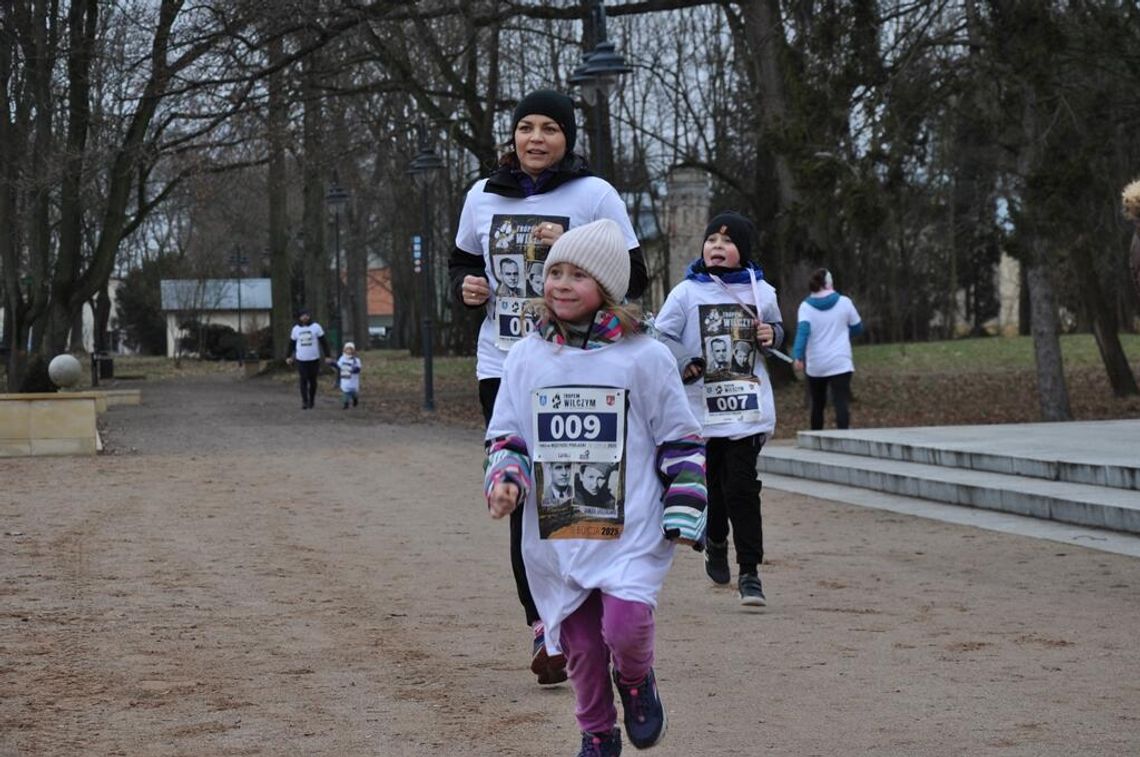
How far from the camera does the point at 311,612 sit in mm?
8188

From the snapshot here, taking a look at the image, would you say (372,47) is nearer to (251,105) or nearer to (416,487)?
(251,105)

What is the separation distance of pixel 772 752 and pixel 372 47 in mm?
23387

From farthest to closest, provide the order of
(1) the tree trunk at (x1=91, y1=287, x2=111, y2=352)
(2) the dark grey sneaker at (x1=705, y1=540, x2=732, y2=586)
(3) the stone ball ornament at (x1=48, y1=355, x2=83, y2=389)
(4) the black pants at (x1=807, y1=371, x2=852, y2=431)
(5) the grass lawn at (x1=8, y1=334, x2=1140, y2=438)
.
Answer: (1) the tree trunk at (x1=91, y1=287, x2=111, y2=352), (3) the stone ball ornament at (x1=48, y1=355, x2=83, y2=389), (5) the grass lawn at (x1=8, y1=334, x2=1140, y2=438), (4) the black pants at (x1=807, y1=371, x2=852, y2=431), (2) the dark grey sneaker at (x1=705, y1=540, x2=732, y2=586)

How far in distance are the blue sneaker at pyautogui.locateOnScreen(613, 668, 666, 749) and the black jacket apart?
1.75 meters

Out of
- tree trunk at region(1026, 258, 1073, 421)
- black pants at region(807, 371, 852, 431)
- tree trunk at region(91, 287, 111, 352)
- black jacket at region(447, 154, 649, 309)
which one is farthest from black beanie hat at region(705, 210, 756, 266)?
tree trunk at region(91, 287, 111, 352)

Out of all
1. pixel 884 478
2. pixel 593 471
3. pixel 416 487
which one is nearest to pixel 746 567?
pixel 593 471

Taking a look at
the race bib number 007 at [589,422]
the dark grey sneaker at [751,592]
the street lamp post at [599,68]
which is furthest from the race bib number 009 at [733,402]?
the street lamp post at [599,68]

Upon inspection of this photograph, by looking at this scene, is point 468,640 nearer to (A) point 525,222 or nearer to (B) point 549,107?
(A) point 525,222

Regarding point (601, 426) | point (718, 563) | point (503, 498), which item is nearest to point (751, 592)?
point (718, 563)

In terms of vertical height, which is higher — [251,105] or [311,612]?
[251,105]

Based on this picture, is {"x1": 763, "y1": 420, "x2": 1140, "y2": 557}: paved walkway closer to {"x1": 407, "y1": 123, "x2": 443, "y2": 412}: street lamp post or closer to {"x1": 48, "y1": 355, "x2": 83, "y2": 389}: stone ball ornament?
{"x1": 407, "y1": 123, "x2": 443, "y2": 412}: street lamp post

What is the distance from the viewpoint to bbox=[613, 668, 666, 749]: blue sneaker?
4594mm

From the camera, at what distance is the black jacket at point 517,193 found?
6.05m

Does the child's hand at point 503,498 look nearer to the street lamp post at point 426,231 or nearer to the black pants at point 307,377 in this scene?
the street lamp post at point 426,231
